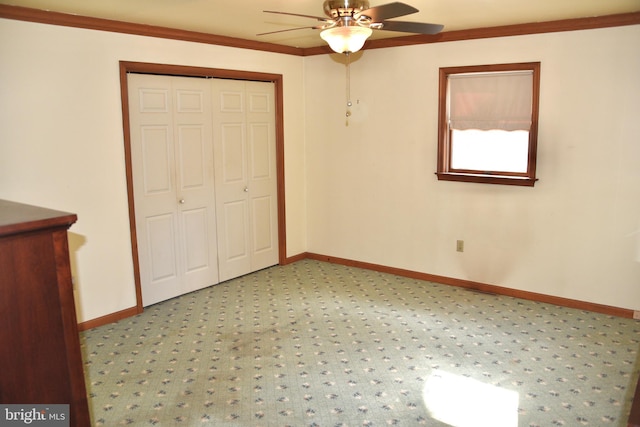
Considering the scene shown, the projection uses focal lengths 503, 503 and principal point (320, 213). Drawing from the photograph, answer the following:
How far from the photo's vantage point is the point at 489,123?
4.71 metres

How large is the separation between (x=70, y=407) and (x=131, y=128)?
10.3ft

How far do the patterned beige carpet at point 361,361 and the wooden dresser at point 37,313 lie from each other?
54.2 inches

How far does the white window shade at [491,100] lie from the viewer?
14.8 ft

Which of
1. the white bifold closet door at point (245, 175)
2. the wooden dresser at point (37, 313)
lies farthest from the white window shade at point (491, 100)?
the wooden dresser at point (37, 313)

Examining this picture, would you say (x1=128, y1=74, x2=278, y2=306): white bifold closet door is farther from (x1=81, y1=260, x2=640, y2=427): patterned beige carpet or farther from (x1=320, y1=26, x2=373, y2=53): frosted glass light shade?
(x1=320, y1=26, x2=373, y2=53): frosted glass light shade

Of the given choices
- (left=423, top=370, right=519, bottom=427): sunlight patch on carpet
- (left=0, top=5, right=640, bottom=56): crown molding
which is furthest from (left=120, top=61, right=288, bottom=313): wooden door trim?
(left=423, top=370, right=519, bottom=427): sunlight patch on carpet

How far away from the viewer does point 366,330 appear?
4074 mm

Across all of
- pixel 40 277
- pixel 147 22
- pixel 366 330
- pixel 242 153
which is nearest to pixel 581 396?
pixel 366 330

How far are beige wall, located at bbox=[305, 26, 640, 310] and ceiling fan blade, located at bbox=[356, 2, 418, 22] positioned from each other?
2130 mm

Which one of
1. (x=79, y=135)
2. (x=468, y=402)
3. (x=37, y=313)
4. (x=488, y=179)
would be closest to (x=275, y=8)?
(x=79, y=135)

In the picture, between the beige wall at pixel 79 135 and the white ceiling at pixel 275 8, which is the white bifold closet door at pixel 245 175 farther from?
the white ceiling at pixel 275 8

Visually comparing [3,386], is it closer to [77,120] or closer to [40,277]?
[40,277]

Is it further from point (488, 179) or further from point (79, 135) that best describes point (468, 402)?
point (79, 135)

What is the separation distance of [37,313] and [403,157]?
13.8ft
